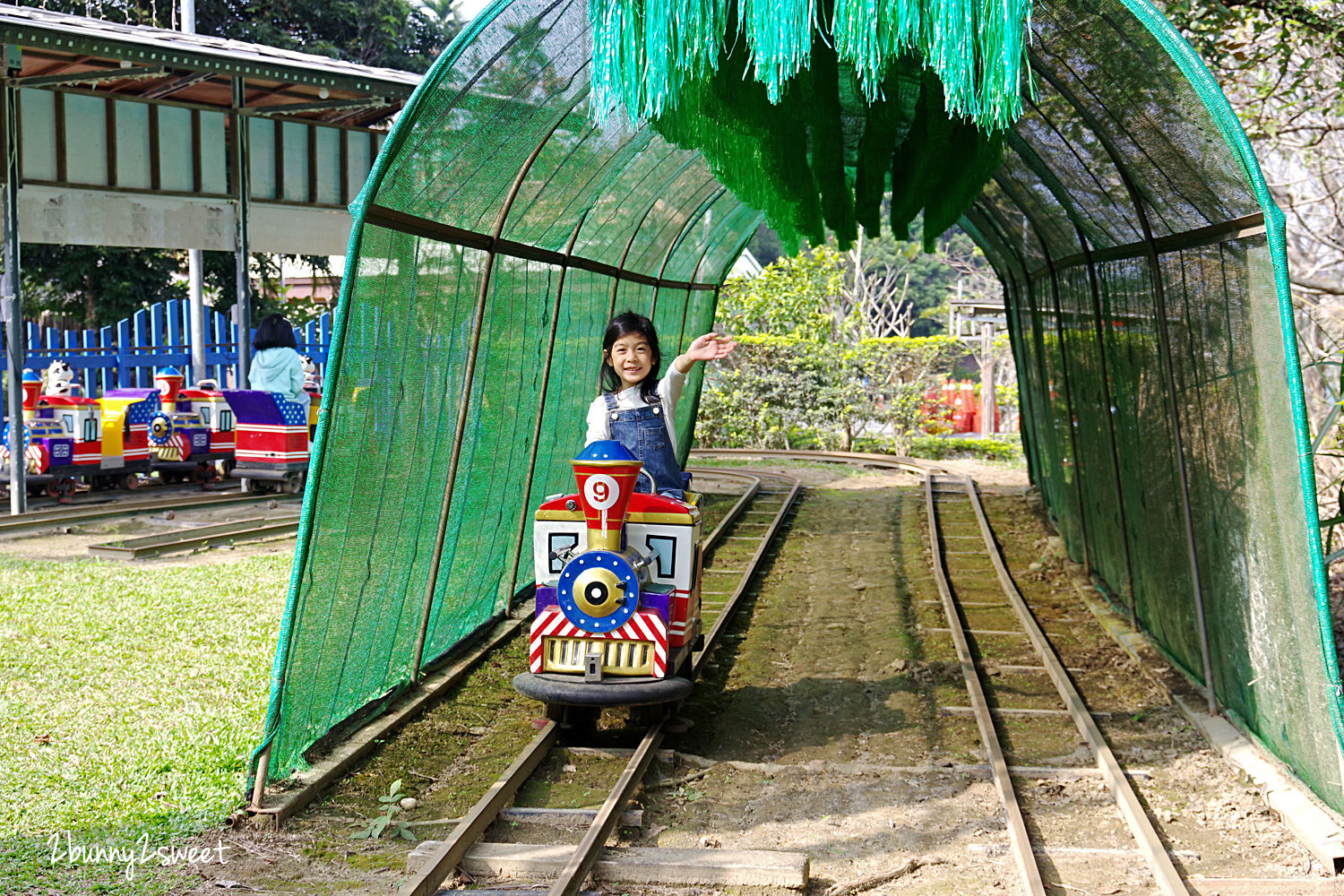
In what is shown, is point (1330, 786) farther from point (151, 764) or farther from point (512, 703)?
point (151, 764)

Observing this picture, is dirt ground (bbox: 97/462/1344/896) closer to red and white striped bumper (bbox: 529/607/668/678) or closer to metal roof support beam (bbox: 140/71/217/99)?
red and white striped bumper (bbox: 529/607/668/678)

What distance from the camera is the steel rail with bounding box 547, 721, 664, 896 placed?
421cm

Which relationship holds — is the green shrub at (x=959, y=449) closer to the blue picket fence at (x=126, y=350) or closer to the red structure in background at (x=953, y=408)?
the red structure in background at (x=953, y=408)

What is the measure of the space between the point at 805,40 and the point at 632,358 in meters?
1.90

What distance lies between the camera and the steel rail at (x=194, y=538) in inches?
435

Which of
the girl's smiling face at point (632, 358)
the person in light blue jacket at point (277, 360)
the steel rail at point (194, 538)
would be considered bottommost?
the steel rail at point (194, 538)

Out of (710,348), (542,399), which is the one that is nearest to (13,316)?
(542,399)

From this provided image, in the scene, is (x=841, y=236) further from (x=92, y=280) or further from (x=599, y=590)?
(x=92, y=280)

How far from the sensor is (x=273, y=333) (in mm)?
14812

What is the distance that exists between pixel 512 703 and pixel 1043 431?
7.72 m

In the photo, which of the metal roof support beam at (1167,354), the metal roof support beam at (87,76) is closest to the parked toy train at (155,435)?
the metal roof support beam at (87,76)

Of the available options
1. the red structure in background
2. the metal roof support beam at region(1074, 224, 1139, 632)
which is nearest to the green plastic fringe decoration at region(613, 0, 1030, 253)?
the metal roof support beam at region(1074, 224, 1139, 632)

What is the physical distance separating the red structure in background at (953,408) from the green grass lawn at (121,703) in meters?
16.3

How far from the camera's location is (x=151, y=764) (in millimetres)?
5441
